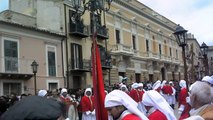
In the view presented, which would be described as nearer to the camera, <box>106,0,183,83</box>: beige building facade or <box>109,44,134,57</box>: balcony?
<box>109,44,134,57</box>: balcony

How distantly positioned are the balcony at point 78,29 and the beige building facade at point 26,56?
1193 mm

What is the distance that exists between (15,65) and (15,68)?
8.2 inches

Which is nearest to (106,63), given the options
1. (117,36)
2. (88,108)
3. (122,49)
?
(122,49)

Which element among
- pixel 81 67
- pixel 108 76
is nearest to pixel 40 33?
pixel 81 67

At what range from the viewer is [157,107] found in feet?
17.3

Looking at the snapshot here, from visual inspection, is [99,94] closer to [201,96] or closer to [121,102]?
[121,102]

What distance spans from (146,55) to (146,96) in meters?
39.0

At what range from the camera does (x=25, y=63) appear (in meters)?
25.2

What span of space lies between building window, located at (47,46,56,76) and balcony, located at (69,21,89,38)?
2.46 metres

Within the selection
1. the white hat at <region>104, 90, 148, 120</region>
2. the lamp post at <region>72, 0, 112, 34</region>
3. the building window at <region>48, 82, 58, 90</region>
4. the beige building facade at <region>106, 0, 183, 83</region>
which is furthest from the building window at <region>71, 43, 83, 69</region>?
the white hat at <region>104, 90, 148, 120</region>

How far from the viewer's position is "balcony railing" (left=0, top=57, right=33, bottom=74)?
23.4 meters

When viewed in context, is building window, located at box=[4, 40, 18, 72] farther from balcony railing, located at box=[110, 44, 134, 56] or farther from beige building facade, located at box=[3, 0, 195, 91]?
balcony railing, located at box=[110, 44, 134, 56]

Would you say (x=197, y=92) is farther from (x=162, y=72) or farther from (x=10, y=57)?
(x=162, y=72)

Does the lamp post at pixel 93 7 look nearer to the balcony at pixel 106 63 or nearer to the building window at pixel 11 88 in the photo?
the building window at pixel 11 88
